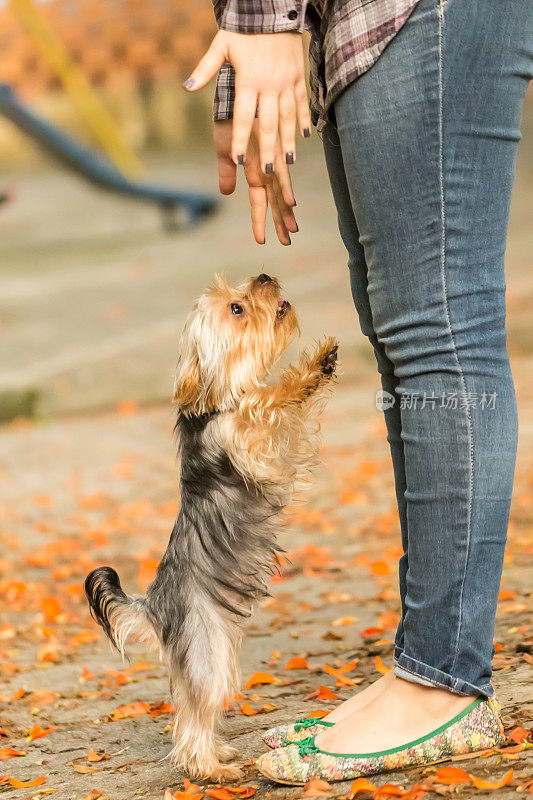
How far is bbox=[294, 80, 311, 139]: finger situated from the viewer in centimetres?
196

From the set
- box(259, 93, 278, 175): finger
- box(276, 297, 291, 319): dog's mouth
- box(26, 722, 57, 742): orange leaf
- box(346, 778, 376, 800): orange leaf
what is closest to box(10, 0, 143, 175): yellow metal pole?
box(276, 297, 291, 319): dog's mouth

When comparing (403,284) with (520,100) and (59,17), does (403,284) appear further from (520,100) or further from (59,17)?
(59,17)

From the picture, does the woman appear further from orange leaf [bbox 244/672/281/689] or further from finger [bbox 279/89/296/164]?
orange leaf [bbox 244/672/281/689]

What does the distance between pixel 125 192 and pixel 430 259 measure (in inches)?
381

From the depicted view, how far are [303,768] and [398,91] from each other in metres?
1.48

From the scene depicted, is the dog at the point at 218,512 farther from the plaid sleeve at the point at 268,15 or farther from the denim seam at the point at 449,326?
the plaid sleeve at the point at 268,15

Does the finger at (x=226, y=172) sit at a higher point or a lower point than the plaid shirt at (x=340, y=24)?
lower

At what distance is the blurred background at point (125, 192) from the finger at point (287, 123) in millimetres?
8394

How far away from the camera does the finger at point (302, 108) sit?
1.96 m

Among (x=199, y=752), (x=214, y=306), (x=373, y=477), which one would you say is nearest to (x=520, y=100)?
(x=214, y=306)

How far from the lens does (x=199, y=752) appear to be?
2.42m

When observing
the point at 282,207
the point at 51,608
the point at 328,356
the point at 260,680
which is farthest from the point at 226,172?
the point at 51,608

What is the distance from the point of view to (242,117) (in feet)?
6.36

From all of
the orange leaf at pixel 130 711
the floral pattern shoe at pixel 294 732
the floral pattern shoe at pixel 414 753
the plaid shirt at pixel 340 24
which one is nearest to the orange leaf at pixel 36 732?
the orange leaf at pixel 130 711
